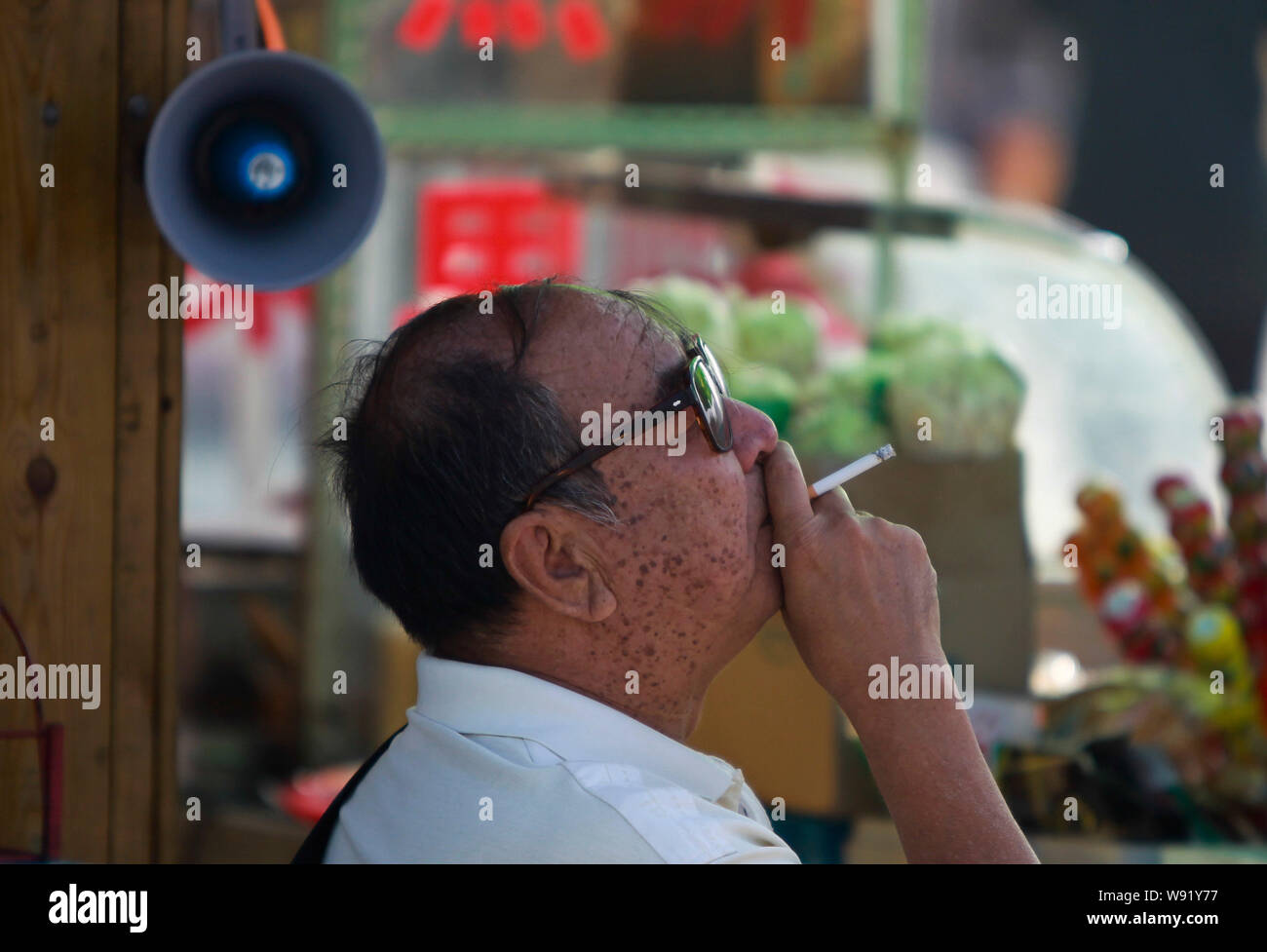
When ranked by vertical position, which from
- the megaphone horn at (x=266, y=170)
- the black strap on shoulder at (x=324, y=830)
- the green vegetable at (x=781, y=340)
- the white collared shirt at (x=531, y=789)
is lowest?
the black strap on shoulder at (x=324, y=830)

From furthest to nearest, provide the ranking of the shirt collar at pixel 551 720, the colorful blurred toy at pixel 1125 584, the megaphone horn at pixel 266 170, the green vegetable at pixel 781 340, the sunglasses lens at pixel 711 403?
the green vegetable at pixel 781 340 < the colorful blurred toy at pixel 1125 584 < the megaphone horn at pixel 266 170 < the sunglasses lens at pixel 711 403 < the shirt collar at pixel 551 720

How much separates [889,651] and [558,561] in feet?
1.33

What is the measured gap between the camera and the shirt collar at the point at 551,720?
1.38m

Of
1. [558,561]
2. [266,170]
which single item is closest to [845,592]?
[558,561]

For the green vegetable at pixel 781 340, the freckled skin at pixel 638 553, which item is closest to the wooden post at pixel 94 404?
the freckled skin at pixel 638 553

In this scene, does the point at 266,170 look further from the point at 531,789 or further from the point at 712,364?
the point at 531,789

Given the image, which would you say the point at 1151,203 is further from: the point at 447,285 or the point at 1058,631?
the point at 447,285

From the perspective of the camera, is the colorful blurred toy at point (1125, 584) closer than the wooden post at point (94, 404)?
No

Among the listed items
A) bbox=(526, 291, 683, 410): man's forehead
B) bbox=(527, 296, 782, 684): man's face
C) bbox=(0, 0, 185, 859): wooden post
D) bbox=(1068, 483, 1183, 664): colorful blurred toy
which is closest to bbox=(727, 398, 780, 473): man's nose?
bbox=(527, 296, 782, 684): man's face

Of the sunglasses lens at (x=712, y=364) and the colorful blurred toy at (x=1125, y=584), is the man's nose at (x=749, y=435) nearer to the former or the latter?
the sunglasses lens at (x=712, y=364)

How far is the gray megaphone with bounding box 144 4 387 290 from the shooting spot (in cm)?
179

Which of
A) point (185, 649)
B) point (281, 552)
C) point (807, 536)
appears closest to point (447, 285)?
point (281, 552)

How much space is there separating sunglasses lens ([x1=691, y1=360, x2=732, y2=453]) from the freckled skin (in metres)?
0.02

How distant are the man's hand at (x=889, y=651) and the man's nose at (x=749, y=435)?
21 millimetres
